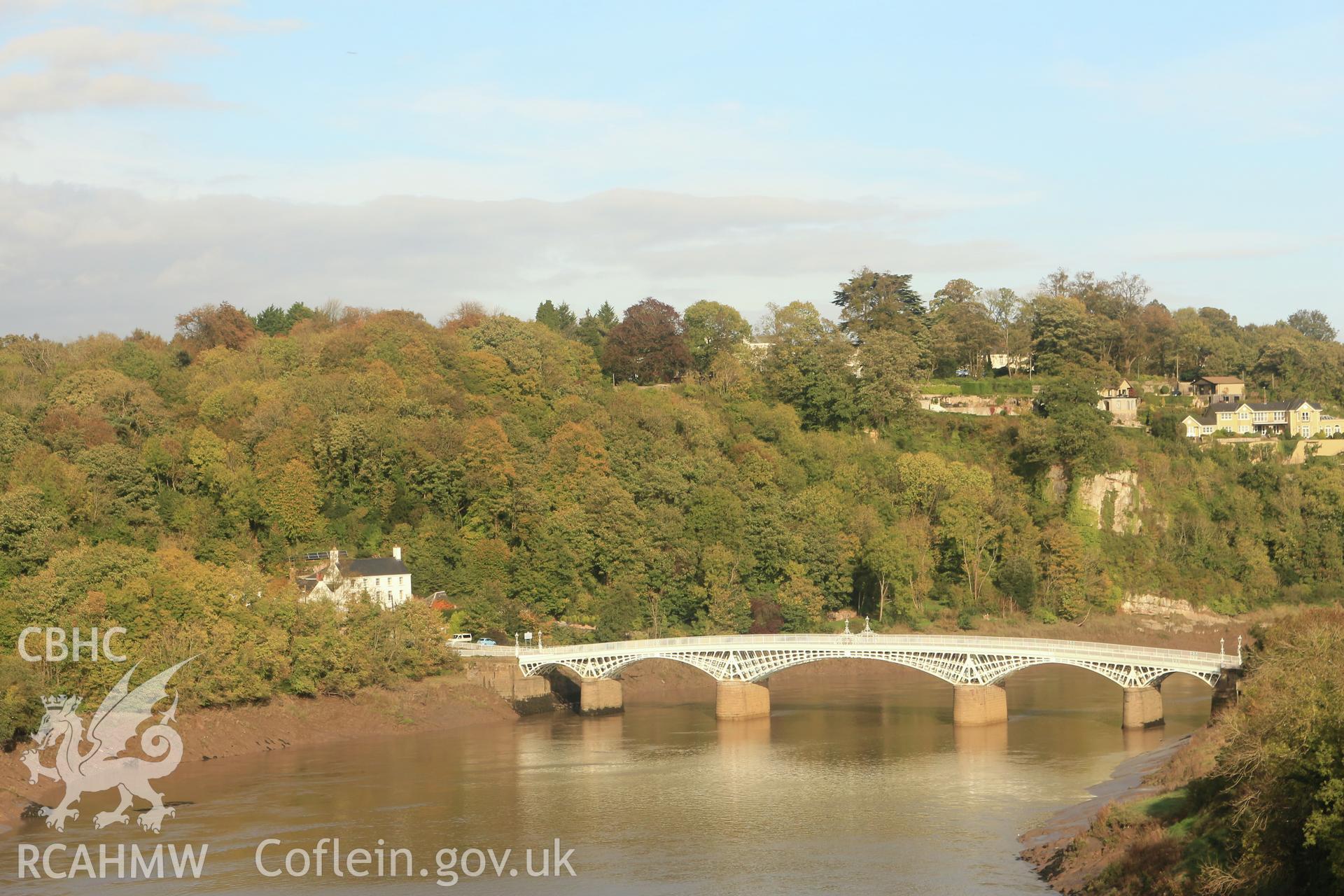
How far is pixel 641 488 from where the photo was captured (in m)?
90.4

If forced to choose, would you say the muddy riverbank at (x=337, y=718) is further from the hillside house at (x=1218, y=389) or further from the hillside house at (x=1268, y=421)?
the hillside house at (x=1218, y=389)

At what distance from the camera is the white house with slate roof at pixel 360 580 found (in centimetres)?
7325

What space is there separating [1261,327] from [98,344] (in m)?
119

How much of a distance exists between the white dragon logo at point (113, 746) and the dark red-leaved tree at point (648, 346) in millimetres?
59929

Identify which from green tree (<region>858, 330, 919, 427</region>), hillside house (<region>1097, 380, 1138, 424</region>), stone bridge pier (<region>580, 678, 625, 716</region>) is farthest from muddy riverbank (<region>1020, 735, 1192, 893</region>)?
hillside house (<region>1097, 380, 1138, 424</region>)

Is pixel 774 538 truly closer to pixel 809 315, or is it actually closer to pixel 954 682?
pixel 954 682

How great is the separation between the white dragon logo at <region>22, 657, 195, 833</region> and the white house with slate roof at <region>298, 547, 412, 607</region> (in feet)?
39.9

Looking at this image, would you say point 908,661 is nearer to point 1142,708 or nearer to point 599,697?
point 1142,708

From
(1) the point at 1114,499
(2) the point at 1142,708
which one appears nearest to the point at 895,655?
(2) the point at 1142,708

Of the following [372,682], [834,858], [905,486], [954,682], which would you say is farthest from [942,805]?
[905,486]

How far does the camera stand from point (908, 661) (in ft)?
216

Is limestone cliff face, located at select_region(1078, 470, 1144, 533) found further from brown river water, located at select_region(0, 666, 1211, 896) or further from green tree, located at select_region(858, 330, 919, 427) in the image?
brown river water, located at select_region(0, 666, 1211, 896)

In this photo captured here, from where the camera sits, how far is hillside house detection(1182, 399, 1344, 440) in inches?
4409

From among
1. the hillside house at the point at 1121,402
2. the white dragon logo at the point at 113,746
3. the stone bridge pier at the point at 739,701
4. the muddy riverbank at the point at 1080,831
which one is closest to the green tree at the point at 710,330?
the hillside house at the point at 1121,402
